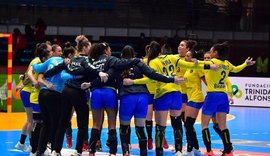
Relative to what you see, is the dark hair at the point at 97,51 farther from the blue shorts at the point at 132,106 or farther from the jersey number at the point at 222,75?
the jersey number at the point at 222,75

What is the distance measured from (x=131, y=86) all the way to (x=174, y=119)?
5.68 ft

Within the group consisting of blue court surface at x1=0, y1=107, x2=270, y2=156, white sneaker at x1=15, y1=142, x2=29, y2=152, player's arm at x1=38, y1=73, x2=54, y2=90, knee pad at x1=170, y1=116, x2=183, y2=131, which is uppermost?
player's arm at x1=38, y1=73, x2=54, y2=90

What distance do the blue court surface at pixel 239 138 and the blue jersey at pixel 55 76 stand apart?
1.83 m

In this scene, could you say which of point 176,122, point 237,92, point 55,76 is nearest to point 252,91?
point 237,92

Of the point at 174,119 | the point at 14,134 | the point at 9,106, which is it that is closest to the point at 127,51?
the point at 174,119

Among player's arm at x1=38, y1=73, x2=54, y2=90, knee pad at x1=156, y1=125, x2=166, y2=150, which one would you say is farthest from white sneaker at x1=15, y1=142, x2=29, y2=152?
knee pad at x1=156, y1=125, x2=166, y2=150

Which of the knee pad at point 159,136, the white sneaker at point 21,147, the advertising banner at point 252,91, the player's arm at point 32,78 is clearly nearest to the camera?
the player's arm at point 32,78

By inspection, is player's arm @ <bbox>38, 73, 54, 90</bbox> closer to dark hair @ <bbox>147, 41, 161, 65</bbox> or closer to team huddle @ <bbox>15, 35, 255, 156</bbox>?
team huddle @ <bbox>15, 35, 255, 156</bbox>

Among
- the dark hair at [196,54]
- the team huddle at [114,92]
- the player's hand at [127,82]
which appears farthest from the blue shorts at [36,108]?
the dark hair at [196,54]

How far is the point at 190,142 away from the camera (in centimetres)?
1359

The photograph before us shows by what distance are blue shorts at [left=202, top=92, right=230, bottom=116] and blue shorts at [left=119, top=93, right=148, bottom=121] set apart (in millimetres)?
1458

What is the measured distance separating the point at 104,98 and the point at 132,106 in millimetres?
538

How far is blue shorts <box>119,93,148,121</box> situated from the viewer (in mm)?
11766

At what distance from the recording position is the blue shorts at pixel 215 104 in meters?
12.6
